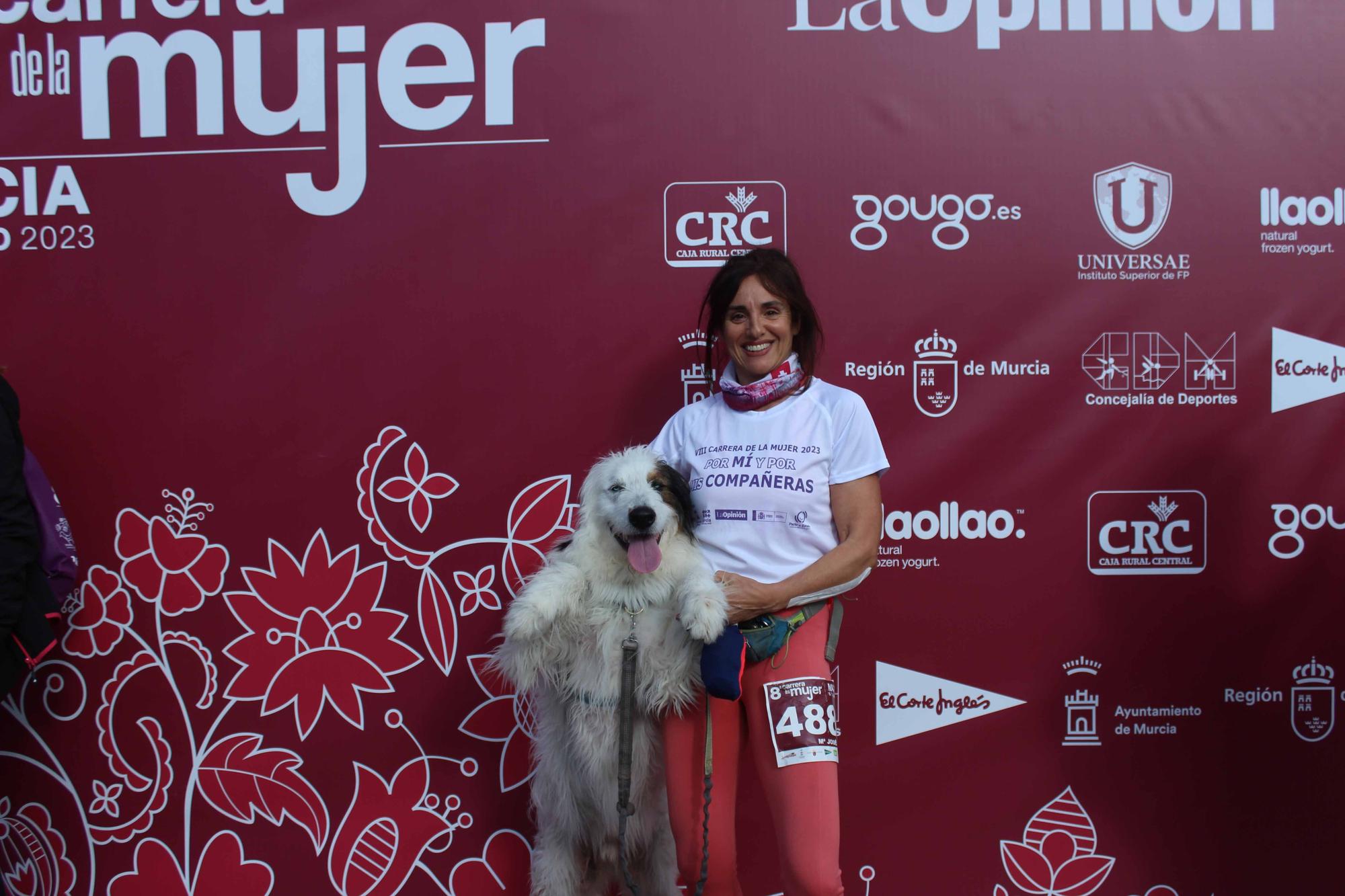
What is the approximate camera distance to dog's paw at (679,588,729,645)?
69.2 inches

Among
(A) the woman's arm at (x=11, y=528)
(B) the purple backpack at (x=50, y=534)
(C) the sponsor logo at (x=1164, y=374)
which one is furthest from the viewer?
(C) the sponsor logo at (x=1164, y=374)

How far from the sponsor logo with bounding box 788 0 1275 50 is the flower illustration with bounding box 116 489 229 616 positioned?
204 centimetres

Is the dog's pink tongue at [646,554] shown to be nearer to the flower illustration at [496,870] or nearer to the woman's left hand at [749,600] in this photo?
the woman's left hand at [749,600]

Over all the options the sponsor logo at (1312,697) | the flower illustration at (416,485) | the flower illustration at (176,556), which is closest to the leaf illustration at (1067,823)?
the sponsor logo at (1312,697)

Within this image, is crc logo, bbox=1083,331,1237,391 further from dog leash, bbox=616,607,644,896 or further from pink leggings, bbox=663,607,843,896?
dog leash, bbox=616,607,644,896

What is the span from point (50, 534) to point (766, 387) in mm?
1813

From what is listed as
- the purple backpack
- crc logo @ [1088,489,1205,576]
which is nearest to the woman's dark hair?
crc logo @ [1088,489,1205,576]

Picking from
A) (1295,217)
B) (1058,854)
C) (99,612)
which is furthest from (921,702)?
(99,612)

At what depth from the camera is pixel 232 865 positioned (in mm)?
2557

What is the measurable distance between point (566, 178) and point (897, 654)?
4.91 ft

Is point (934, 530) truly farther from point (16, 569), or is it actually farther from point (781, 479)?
point (16, 569)

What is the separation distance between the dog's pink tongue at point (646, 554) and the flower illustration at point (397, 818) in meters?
1.09

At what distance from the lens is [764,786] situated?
1.85 metres

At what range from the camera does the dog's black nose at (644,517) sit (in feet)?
6.00
